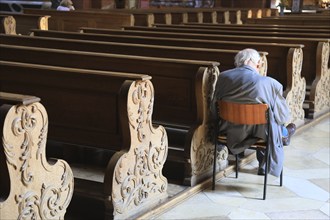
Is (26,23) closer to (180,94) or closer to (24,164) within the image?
(180,94)

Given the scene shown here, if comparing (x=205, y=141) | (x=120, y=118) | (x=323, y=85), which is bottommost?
(x=205, y=141)

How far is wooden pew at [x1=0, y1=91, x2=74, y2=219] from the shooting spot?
2.57 meters

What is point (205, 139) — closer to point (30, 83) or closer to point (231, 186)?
point (231, 186)

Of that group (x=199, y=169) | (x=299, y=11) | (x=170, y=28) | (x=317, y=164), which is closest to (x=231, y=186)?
(x=199, y=169)

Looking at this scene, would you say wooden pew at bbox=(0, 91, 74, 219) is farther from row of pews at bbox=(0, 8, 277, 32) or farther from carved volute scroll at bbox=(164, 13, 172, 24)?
carved volute scroll at bbox=(164, 13, 172, 24)

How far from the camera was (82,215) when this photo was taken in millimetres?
3617

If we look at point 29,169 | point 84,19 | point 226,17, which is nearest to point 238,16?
point 226,17

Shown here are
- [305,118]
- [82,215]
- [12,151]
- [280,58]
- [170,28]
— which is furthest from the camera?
[170,28]

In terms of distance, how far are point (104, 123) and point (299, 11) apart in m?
15.8

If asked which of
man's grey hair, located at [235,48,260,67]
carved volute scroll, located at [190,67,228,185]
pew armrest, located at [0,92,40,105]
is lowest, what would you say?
carved volute scroll, located at [190,67,228,185]

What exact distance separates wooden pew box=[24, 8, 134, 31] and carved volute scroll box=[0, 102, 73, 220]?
6.98 m

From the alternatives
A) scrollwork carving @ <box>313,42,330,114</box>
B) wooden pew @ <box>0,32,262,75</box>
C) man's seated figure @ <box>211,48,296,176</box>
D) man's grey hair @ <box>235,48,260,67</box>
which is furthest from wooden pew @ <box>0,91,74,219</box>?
scrollwork carving @ <box>313,42,330,114</box>

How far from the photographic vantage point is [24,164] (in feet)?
8.79

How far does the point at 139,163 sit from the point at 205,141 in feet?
2.87
